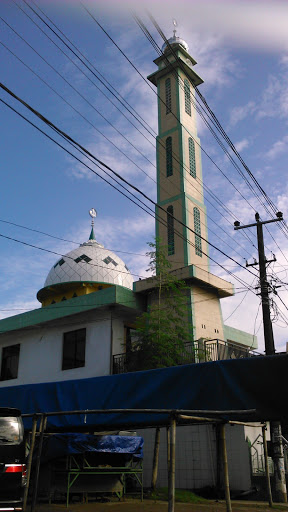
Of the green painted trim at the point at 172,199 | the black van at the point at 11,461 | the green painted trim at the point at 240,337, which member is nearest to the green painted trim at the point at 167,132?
the green painted trim at the point at 172,199

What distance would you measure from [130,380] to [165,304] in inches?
441

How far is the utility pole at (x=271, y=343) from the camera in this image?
14927 mm

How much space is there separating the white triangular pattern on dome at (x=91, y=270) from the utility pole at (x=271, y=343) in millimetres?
10818

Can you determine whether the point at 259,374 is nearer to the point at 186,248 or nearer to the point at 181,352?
the point at 181,352

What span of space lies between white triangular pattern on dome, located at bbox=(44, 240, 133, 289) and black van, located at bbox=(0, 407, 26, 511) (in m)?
20.2

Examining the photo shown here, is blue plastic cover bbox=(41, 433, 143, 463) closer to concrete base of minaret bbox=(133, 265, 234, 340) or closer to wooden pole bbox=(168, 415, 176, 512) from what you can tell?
wooden pole bbox=(168, 415, 176, 512)

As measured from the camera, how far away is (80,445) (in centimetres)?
1245

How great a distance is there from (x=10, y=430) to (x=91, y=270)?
2103 centimetres

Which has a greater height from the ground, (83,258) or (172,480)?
(83,258)

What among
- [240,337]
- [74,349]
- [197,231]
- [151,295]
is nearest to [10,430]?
[151,295]

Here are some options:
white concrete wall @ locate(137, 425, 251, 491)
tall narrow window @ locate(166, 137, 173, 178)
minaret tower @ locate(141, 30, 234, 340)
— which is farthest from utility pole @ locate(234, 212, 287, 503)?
tall narrow window @ locate(166, 137, 173, 178)

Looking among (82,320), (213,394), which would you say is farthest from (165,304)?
(213,394)

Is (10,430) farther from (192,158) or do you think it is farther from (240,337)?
(240,337)

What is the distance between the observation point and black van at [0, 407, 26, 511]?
8.44 meters
